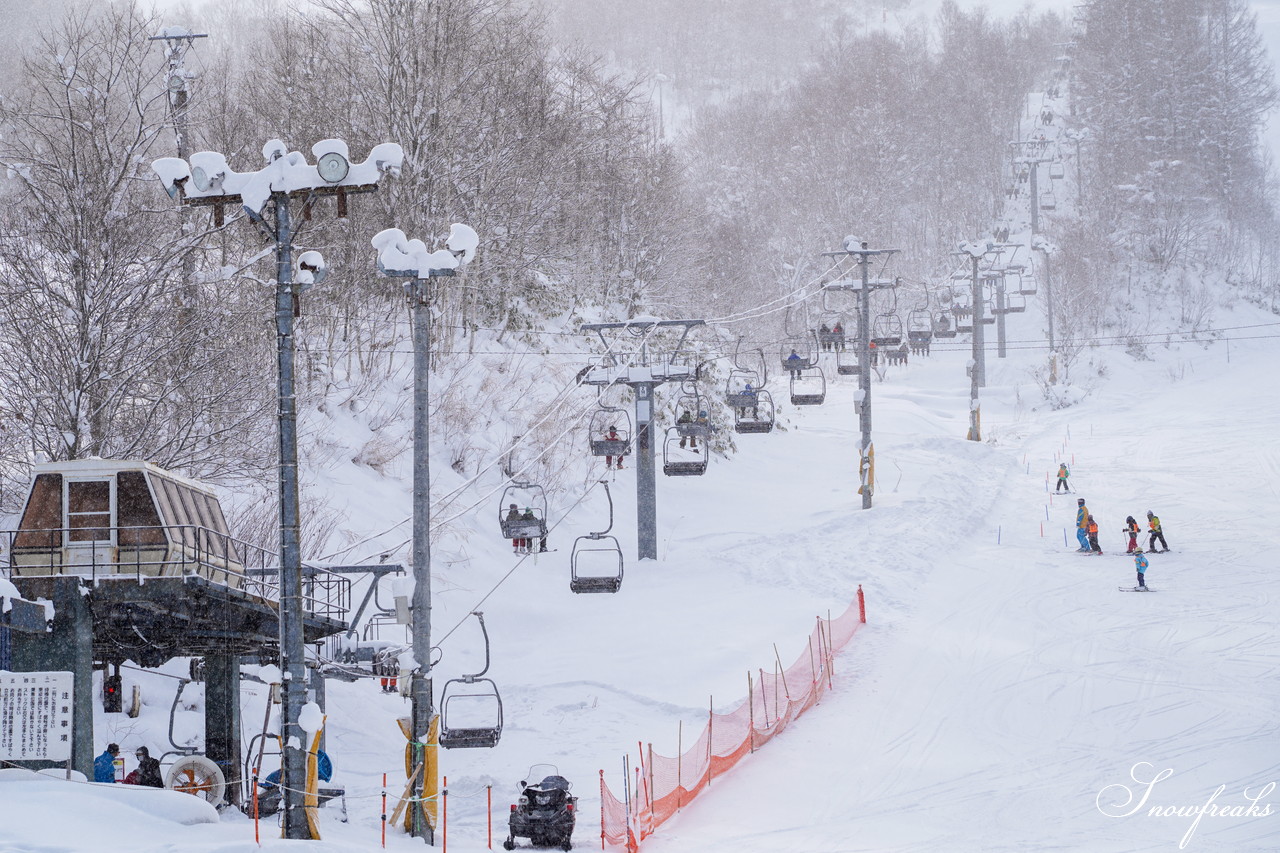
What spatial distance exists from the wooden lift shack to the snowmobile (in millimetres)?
4310

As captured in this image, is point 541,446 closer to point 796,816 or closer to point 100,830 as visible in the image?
point 796,816

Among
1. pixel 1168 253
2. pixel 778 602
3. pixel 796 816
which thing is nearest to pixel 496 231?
pixel 778 602

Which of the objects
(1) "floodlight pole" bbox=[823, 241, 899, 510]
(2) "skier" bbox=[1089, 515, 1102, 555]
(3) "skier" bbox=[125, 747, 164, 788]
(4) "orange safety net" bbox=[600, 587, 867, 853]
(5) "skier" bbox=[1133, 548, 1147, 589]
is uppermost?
(1) "floodlight pole" bbox=[823, 241, 899, 510]

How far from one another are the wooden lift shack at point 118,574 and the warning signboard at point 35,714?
0.61 metres

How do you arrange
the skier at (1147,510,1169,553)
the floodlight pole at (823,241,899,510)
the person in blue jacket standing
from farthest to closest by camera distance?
the floodlight pole at (823,241,899,510) → the skier at (1147,510,1169,553) → the person in blue jacket standing

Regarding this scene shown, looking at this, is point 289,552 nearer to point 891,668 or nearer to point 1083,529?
point 891,668

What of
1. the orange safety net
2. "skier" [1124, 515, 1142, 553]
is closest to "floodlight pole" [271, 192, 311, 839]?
the orange safety net

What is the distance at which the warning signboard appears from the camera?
15.2 meters

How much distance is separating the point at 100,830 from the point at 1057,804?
13388 mm

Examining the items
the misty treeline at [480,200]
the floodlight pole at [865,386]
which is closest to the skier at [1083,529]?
the floodlight pole at [865,386]

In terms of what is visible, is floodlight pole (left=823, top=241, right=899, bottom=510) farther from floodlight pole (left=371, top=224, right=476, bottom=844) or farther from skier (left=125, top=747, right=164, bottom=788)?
skier (left=125, top=747, right=164, bottom=788)

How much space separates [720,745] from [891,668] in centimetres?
668

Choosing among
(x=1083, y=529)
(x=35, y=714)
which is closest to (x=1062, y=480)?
(x=1083, y=529)

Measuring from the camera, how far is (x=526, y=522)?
2236 cm
